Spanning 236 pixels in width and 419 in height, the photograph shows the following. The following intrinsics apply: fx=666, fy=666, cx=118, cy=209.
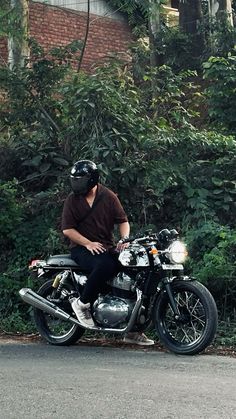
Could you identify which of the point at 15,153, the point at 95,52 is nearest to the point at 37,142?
the point at 15,153

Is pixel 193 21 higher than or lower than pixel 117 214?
higher

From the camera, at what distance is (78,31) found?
60.0ft

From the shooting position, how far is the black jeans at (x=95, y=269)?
23.7 ft

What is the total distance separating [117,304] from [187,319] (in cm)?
78

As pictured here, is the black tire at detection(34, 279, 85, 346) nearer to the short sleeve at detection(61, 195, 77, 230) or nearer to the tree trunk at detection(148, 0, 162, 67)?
the short sleeve at detection(61, 195, 77, 230)

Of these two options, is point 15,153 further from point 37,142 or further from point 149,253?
point 149,253

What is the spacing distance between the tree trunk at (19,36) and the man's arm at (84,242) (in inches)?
175

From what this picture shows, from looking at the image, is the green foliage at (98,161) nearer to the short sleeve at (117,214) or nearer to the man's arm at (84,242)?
the short sleeve at (117,214)

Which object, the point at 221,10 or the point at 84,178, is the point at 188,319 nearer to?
the point at 84,178

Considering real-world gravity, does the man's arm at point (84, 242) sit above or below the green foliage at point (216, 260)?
above

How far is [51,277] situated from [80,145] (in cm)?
284

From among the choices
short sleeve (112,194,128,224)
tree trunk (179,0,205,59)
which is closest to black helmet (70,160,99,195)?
short sleeve (112,194,128,224)

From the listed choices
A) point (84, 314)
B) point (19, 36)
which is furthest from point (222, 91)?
point (84, 314)

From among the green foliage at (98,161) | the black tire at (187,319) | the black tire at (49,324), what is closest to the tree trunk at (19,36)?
the green foliage at (98,161)
